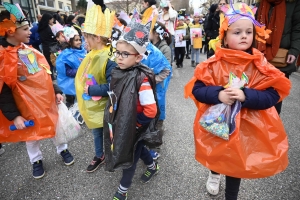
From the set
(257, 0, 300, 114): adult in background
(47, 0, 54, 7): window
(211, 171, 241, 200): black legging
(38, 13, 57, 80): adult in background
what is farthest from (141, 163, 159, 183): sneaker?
(47, 0, 54, 7): window

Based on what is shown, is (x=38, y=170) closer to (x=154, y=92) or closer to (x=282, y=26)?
(x=154, y=92)

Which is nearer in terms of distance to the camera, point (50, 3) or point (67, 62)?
point (67, 62)

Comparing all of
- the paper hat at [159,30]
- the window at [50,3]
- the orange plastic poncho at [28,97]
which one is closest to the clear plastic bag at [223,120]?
the orange plastic poncho at [28,97]

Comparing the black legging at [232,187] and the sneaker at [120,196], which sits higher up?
the black legging at [232,187]

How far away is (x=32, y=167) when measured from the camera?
255 cm

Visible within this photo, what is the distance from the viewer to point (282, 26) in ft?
7.30

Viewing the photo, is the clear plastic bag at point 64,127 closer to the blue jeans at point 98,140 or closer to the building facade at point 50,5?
the blue jeans at point 98,140

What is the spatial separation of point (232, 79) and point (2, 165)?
2891mm

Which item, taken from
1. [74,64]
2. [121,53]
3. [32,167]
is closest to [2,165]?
[32,167]

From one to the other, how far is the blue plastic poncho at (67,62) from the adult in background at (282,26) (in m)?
2.56

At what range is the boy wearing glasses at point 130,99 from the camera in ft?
5.34

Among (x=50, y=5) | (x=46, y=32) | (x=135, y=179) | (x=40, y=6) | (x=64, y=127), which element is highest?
(x=50, y=5)

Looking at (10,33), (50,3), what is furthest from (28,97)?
(50,3)

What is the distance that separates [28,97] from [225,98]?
190 cm
